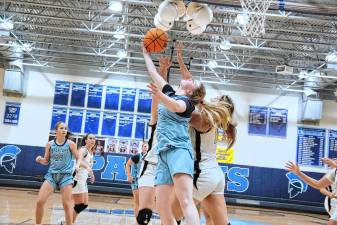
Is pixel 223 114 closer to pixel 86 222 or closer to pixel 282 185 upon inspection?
pixel 86 222

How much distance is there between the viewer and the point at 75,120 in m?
21.4

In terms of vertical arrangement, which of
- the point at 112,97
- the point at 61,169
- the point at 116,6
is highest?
the point at 116,6

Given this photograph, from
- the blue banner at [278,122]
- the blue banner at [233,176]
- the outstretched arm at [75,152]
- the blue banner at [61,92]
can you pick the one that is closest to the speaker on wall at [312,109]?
the blue banner at [278,122]

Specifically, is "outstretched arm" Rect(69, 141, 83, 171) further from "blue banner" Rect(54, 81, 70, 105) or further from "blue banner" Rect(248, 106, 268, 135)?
"blue banner" Rect(248, 106, 268, 135)

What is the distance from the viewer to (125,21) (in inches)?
640

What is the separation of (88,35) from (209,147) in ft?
47.5

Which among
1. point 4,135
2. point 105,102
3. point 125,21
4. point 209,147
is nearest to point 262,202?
point 105,102

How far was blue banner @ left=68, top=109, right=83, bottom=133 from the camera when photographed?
21.4 meters

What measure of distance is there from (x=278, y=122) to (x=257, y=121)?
99 cm

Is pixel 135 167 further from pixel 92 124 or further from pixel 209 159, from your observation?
pixel 92 124

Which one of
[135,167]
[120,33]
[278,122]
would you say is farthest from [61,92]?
[135,167]

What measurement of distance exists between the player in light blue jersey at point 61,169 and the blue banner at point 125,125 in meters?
13.5

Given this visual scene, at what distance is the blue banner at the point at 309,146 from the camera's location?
21.5 m

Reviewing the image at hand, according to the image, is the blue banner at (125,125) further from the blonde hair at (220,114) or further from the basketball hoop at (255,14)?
the blonde hair at (220,114)
